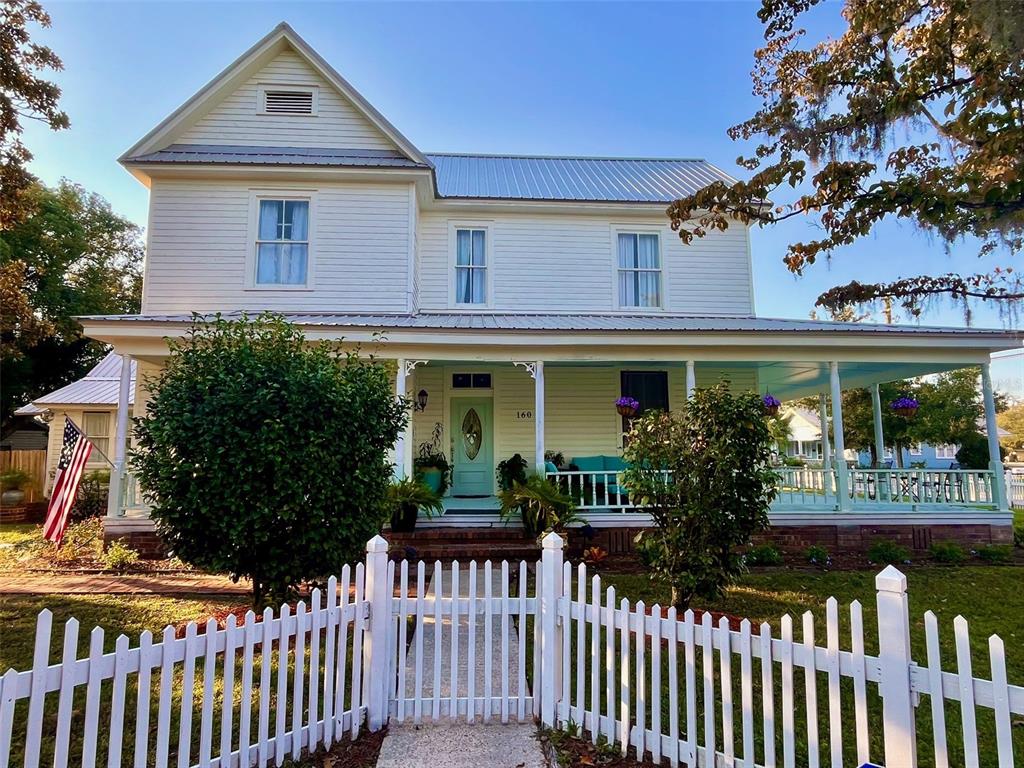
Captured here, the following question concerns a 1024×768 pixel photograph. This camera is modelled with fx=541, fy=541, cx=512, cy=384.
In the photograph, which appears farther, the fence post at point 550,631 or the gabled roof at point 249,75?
the gabled roof at point 249,75

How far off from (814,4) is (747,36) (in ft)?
6.17

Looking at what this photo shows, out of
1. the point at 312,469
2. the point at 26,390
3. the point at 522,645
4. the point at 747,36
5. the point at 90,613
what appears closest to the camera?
the point at 522,645

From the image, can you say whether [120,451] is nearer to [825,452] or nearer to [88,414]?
[88,414]

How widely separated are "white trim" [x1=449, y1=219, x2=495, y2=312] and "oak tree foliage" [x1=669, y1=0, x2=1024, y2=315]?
5878 millimetres

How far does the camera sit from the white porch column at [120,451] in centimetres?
868

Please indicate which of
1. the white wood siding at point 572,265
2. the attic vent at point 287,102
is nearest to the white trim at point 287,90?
the attic vent at point 287,102

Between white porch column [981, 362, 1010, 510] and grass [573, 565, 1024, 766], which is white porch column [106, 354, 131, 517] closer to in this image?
grass [573, 565, 1024, 766]

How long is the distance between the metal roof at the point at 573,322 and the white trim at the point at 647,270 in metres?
0.22

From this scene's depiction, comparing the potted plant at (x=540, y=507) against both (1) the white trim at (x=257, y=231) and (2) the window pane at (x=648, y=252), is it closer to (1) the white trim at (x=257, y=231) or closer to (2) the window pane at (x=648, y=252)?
(1) the white trim at (x=257, y=231)

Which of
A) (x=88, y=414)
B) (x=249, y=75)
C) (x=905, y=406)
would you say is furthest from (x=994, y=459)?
(x=88, y=414)

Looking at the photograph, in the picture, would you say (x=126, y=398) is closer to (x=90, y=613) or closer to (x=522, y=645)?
(x=90, y=613)

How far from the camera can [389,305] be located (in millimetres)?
11281

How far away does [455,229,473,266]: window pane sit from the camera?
12.7 meters

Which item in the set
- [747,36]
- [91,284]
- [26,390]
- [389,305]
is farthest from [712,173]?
[26,390]
